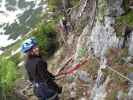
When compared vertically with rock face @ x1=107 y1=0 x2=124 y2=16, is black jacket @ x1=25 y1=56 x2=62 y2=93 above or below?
below

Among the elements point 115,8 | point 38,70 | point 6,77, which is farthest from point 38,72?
point 6,77

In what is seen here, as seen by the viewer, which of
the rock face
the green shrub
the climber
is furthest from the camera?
the green shrub

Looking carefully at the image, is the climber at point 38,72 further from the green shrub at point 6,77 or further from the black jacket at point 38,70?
the green shrub at point 6,77

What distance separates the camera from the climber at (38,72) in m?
8.99

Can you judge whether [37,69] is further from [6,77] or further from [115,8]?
[6,77]

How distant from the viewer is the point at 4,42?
327ft

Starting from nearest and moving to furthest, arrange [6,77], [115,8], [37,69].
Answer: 1. [37,69]
2. [115,8]
3. [6,77]

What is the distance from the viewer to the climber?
29.5ft

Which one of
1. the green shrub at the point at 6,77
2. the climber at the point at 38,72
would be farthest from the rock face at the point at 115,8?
the green shrub at the point at 6,77

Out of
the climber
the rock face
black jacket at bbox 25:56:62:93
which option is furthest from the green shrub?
the rock face

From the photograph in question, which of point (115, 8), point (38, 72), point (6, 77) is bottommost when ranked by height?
point (6, 77)

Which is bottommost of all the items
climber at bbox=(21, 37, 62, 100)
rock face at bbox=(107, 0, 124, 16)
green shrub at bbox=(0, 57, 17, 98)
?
green shrub at bbox=(0, 57, 17, 98)

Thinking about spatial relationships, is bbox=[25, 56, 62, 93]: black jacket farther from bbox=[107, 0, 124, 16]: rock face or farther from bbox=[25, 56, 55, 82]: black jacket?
bbox=[107, 0, 124, 16]: rock face

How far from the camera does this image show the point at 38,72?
9.14m
